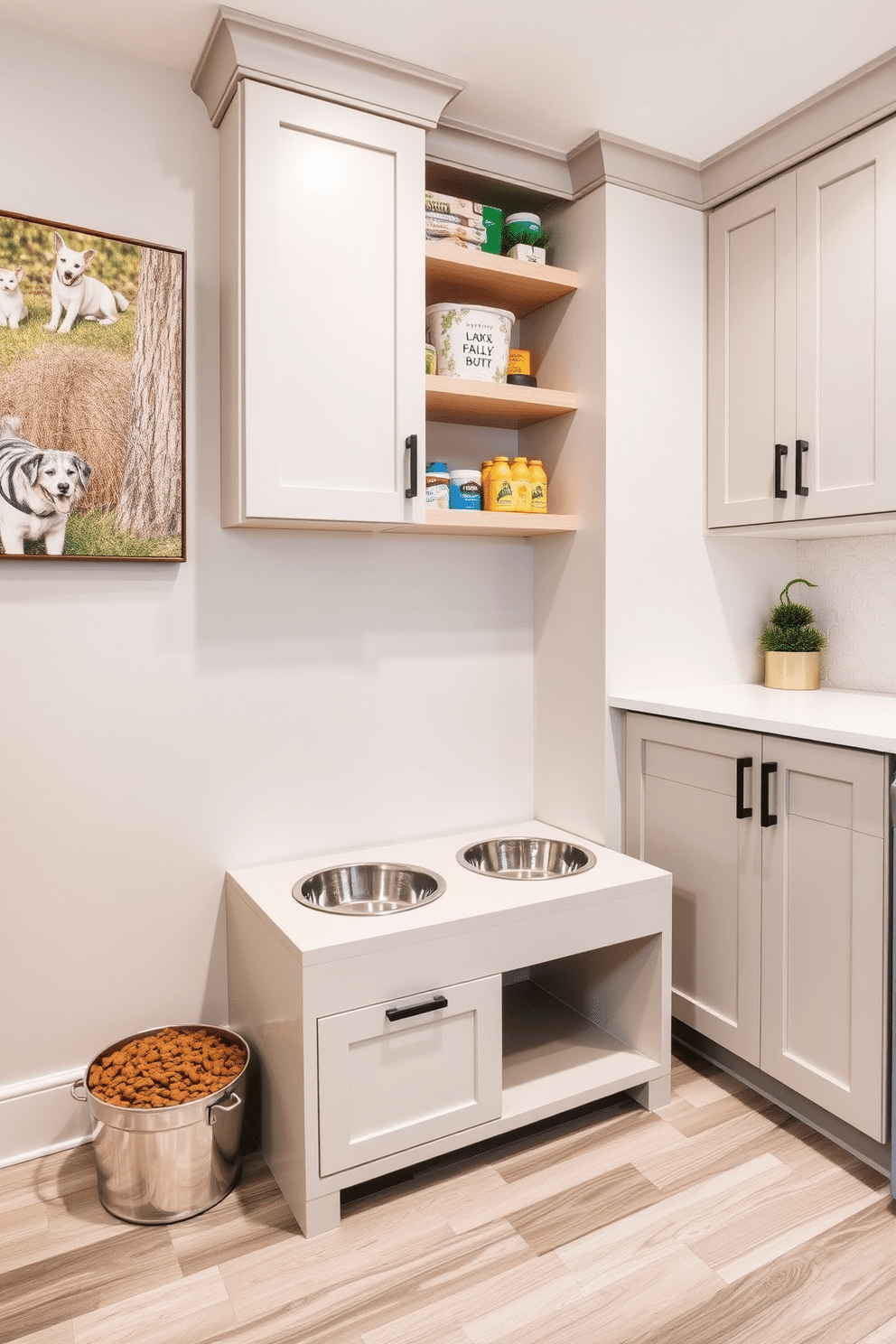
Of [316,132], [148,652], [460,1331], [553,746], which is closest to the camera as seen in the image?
[460,1331]

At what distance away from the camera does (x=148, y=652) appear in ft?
6.52

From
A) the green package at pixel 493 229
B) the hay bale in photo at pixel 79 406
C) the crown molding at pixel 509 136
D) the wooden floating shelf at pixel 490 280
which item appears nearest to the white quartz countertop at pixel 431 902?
the hay bale in photo at pixel 79 406

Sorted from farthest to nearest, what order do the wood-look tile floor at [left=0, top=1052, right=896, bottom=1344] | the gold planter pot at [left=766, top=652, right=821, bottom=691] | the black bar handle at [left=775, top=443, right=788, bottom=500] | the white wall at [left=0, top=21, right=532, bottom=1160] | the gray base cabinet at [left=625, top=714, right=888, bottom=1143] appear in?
1. the gold planter pot at [left=766, top=652, right=821, bottom=691]
2. the black bar handle at [left=775, top=443, right=788, bottom=500]
3. the white wall at [left=0, top=21, right=532, bottom=1160]
4. the gray base cabinet at [left=625, top=714, right=888, bottom=1143]
5. the wood-look tile floor at [left=0, top=1052, right=896, bottom=1344]

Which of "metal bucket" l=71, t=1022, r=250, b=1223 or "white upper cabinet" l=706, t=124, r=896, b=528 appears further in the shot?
"white upper cabinet" l=706, t=124, r=896, b=528

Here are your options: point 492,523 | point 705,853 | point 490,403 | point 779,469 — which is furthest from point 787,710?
point 490,403

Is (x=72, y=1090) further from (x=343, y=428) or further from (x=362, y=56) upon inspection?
(x=362, y=56)

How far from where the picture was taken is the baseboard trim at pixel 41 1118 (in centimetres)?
187

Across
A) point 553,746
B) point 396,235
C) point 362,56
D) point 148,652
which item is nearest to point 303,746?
point 148,652

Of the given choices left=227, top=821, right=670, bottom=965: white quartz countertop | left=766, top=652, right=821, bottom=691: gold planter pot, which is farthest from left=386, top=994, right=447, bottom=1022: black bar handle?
left=766, top=652, right=821, bottom=691: gold planter pot

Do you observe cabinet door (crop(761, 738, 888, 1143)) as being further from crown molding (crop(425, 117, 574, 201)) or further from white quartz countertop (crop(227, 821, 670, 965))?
crown molding (crop(425, 117, 574, 201))

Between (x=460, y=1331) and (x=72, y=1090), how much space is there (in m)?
0.89

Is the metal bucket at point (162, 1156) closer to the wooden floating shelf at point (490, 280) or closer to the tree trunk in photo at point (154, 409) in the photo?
the tree trunk in photo at point (154, 409)

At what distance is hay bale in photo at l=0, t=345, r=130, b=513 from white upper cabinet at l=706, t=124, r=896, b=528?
1563 mm

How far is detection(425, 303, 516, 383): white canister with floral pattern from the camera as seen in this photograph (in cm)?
220
